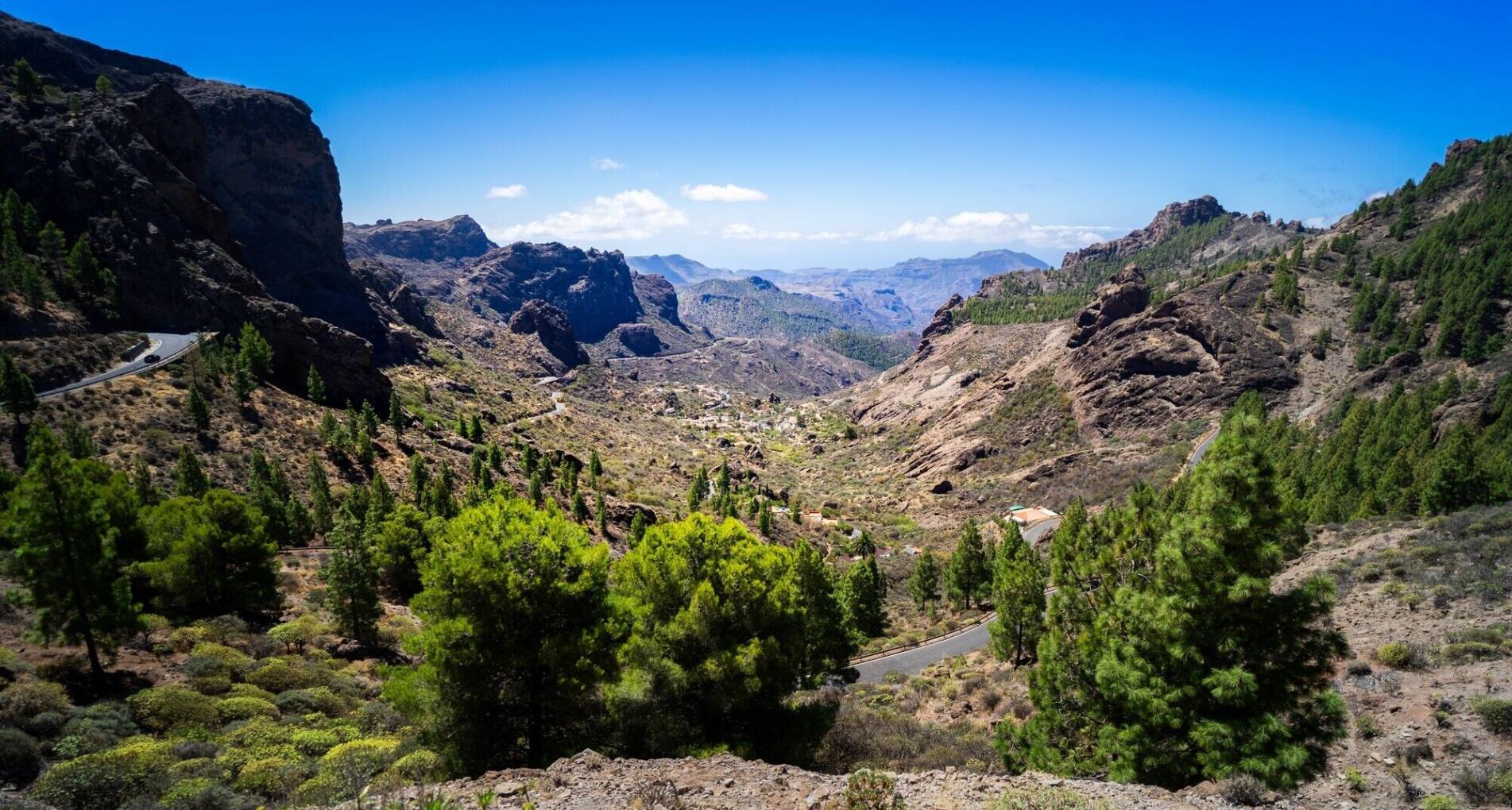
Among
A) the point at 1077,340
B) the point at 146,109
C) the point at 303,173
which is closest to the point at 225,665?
the point at 146,109

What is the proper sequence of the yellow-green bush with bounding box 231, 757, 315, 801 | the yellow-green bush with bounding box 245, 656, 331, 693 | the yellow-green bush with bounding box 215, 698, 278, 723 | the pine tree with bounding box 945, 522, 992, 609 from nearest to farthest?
1. the yellow-green bush with bounding box 231, 757, 315, 801
2. the yellow-green bush with bounding box 215, 698, 278, 723
3. the yellow-green bush with bounding box 245, 656, 331, 693
4. the pine tree with bounding box 945, 522, 992, 609

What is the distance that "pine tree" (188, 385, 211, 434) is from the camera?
52.1 m

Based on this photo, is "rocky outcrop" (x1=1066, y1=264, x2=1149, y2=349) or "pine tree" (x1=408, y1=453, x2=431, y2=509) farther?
"rocky outcrop" (x1=1066, y1=264, x2=1149, y2=349)

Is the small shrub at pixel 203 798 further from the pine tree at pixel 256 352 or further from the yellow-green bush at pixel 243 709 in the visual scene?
the pine tree at pixel 256 352

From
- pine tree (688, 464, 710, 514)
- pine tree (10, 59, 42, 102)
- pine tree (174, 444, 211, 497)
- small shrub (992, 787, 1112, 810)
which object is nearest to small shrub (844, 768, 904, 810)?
small shrub (992, 787, 1112, 810)

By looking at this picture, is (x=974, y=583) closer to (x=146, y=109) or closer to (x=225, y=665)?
A: (x=225, y=665)

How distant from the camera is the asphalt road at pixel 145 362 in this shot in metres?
52.7

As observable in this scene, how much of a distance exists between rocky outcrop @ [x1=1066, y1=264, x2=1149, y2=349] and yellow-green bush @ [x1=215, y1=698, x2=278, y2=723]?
141m

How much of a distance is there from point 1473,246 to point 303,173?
240177mm

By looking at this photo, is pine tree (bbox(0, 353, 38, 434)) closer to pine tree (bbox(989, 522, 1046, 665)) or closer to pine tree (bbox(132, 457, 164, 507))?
pine tree (bbox(132, 457, 164, 507))

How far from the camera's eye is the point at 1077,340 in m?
132

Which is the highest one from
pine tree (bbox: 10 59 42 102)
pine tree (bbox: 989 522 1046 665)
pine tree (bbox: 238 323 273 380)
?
pine tree (bbox: 10 59 42 102)

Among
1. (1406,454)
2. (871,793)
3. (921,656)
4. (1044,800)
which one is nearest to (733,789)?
(871,793)

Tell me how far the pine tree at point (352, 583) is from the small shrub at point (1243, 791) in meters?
31.0
